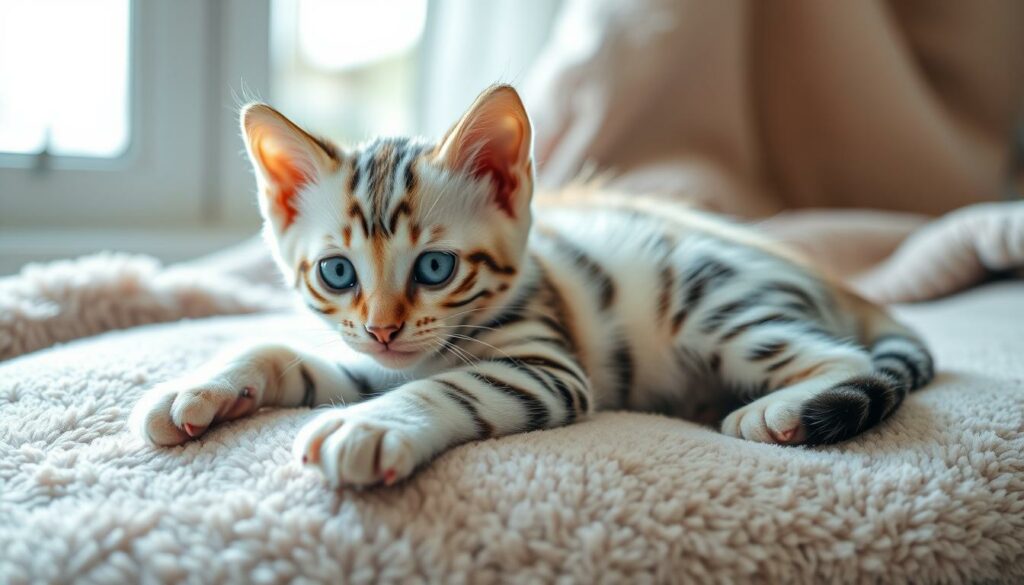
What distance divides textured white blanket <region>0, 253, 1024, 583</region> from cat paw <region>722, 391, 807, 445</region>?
3 centimetres

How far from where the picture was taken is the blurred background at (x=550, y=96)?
1932 mm

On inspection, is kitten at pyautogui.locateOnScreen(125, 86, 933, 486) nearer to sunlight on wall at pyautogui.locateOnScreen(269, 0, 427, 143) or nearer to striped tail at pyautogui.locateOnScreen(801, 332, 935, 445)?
striped tail at pyautogui.locateOnScreen(801, 332, 935, 445)

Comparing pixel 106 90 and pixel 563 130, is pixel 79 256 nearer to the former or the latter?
pixel 106 90

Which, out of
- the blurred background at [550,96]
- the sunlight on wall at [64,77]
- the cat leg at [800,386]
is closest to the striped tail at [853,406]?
the cat leg at [800,386]

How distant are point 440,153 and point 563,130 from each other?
44.0 inches

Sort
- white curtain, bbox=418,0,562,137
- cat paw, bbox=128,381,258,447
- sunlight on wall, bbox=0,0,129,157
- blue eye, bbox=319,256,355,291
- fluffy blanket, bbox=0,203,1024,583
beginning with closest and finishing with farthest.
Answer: fluffy blanket, bbox=0,203,1024,583 → cat paw, bbox=128,381,258,447 → blue eye, bbox=319,256,355,291 → sunlight on wall, bbox=0,0,129,157 → white curtain, bbox=418,0,562,137

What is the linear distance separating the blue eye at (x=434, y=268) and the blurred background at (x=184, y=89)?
95 cm

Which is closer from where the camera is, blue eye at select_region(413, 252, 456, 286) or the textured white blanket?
the textured white blanket

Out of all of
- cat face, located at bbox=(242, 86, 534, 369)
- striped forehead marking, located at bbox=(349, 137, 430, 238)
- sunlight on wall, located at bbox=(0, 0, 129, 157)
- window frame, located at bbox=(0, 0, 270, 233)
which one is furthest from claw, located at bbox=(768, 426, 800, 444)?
sunlight on wall, located at bbox=(0, 0, 129, 157)

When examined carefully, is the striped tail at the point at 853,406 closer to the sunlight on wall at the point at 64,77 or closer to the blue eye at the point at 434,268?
the blue eye at the point at 434,268

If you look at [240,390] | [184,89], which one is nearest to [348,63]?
[184,89]

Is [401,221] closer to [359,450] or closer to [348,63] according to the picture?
[359,450]

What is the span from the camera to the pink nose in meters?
0.83

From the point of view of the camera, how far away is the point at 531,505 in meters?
0.64
